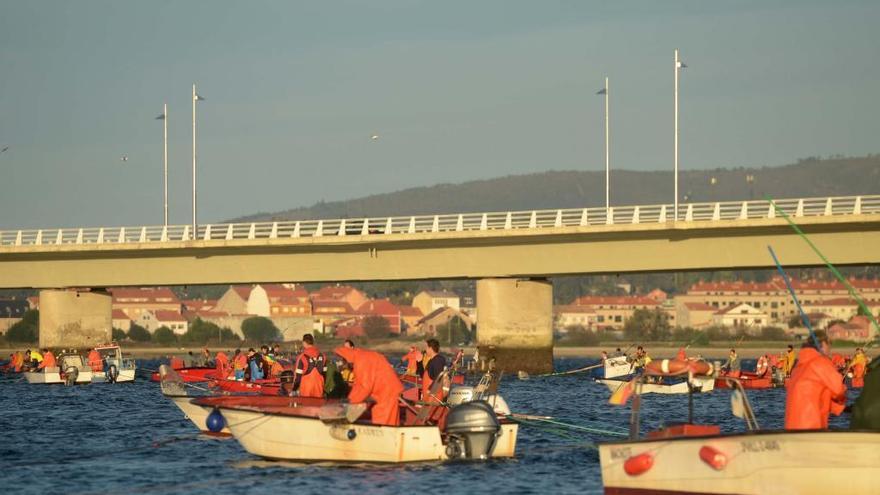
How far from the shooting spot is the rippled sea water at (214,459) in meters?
25.8

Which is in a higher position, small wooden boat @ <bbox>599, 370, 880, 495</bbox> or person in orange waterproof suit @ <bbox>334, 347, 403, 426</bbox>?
person in orange waterproof suit @ <bbox>334, 347, 403, 426</bbox>

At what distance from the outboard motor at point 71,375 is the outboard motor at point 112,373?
5.46 ft

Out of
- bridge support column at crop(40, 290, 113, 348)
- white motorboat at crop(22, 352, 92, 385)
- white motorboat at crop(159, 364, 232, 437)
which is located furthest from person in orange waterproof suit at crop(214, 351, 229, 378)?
bridge support column at crop(40, 290, 113, 348)

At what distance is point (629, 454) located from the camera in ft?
70.9

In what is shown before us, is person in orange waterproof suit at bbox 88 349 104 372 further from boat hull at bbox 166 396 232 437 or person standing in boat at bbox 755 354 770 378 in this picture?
boat hull at bbox 166 396 232 437

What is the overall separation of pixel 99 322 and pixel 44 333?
2775mm

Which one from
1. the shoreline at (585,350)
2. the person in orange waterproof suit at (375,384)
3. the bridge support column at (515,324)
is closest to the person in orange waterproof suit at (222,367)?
the bridge support column at (515,324)

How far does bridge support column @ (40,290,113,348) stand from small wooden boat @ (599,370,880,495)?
→ 195ft

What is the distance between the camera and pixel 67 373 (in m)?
63.1

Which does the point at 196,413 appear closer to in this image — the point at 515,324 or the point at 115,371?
the point at 115,371

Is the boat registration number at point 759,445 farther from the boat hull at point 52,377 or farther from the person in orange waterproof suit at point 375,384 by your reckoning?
the boat hull at point 52,377

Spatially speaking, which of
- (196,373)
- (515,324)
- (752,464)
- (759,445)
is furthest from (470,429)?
(515,324)

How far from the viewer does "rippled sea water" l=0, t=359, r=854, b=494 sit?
25812 mm

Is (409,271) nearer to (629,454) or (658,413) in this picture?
(658,413)
